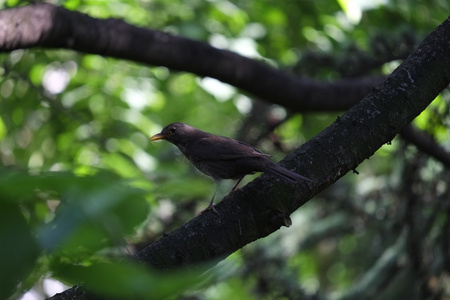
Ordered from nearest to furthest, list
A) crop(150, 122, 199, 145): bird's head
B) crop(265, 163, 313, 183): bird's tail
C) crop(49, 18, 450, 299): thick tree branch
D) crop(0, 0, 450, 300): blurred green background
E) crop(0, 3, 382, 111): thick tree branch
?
crop(49, 18, 450, 299): thick tree branch → crop(265, 163, 313, 183): bird's tail → crop(0, 3, 382, 111): thick tree branch → crop(150, 122, 199, 145): bird's head → crop(0, 0, 450, 300): blurred green background

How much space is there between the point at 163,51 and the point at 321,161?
1.82 meters

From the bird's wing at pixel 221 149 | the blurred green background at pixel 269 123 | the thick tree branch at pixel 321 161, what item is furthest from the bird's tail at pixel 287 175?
the blurred green background at pixel 269 123

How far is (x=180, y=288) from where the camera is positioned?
0.80 metres

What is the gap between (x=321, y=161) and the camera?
254cm

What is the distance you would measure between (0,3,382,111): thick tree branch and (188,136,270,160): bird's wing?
1.95ft

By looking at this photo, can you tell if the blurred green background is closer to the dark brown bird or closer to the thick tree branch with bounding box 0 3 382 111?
the dark brown bird

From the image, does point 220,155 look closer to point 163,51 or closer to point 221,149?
point 221,149

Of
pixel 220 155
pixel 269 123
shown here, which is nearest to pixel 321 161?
pixel 220 155

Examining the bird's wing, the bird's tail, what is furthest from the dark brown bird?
the bird's tail

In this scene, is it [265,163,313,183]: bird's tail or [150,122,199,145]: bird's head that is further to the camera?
[150,122,199,145]: bird's head

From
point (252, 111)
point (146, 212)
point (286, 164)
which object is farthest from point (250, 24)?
point (146, 212)

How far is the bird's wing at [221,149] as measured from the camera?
3434mm

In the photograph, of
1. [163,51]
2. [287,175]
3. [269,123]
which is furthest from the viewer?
[269,123]

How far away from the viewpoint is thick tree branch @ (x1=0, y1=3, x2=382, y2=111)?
3.34 m
